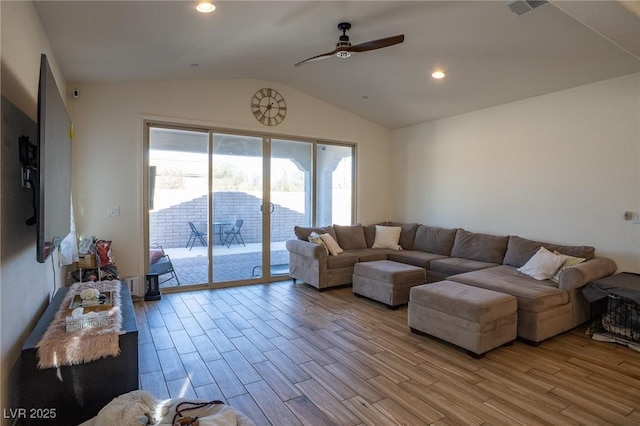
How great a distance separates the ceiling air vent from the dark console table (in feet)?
11.6

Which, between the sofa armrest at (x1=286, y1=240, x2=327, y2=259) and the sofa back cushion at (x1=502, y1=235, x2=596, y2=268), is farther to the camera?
the sofa armrest at (x1=286, y1=240, x2=327, y2=259)

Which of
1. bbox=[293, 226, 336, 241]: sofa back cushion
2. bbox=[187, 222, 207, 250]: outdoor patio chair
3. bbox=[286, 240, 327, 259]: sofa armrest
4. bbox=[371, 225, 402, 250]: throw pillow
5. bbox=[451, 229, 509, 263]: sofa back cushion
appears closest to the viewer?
bbox=[451, 229, 509, 263]: sofa back cushion

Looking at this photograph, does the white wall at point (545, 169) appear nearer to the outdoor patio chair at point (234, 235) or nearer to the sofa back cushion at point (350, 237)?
the sofa back cushion at point (350, 237)

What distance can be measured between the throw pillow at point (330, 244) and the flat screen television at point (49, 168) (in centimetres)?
328

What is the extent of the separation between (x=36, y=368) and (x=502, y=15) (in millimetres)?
4050

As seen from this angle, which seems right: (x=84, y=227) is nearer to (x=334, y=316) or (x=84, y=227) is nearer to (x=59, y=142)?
(x=59, y=142)

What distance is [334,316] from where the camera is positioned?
3932 mm

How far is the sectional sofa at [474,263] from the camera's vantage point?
10.7ft

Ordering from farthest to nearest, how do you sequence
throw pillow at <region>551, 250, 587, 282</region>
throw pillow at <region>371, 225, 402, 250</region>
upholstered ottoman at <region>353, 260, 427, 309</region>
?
throw pillow at <region>371, 225, 402, 250</region>, upholstered ottoman at <region>353, 260, 427, 309</region>, throw pillow at <region>551, 250, 587, 282</region>

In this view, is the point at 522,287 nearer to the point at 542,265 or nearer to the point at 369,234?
the point at 542,265

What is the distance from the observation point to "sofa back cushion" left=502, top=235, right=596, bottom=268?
3.84 m

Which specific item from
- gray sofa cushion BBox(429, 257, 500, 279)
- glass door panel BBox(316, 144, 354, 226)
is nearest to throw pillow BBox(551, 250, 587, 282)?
gray sofa cushion BBox(429, 257, 500, 279)

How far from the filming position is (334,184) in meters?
6.21

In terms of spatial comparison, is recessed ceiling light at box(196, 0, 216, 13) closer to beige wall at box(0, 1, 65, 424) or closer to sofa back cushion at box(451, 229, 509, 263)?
beige wall at box(0, 1, 65, 424)
